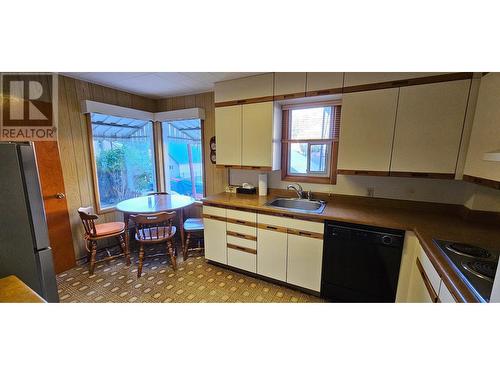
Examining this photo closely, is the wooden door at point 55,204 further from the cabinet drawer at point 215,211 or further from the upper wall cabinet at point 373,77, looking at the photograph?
the upper wall cabinet at point 373,77

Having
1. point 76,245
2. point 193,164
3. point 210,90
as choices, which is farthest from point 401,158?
point 76,245

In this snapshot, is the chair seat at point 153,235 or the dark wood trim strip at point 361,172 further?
the chair seat at point 153,235

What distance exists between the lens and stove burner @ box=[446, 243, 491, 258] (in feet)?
3.72

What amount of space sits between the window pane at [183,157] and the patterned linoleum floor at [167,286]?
4.49 ft

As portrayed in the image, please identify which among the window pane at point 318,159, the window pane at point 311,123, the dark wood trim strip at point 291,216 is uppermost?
the window pane at point 311,123

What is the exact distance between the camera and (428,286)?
1207mm

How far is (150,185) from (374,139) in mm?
3369

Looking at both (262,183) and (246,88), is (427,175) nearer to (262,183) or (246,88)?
(262,183)

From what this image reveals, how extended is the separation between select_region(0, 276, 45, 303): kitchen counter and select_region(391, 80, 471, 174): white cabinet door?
244cm

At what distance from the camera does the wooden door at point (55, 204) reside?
86.8 inches

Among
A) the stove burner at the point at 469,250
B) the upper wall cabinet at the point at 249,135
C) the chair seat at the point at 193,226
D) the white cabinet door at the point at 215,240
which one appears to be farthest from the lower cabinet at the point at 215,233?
the stove burner at the point at 469,250

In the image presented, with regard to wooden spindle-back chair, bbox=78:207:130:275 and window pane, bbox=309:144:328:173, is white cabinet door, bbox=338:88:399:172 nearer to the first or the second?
window pane, bbox=309:144:328:173

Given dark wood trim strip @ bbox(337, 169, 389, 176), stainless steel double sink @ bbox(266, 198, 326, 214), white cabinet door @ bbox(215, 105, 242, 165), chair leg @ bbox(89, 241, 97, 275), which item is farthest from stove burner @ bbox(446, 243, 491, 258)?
chair leg @ bbox(89, 241, 97, 275)
